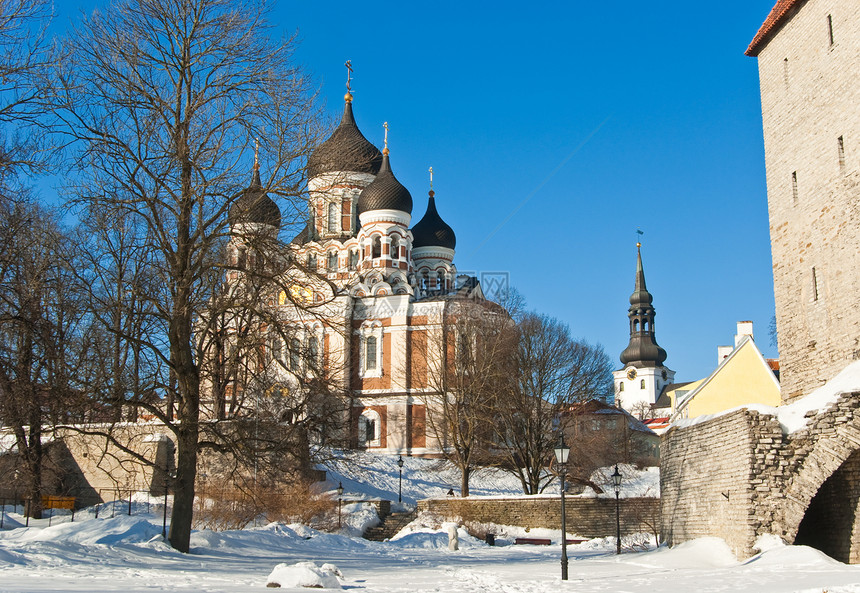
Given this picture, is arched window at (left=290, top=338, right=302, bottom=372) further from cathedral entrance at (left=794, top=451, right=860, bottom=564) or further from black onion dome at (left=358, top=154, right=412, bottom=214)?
black onion dome at (left=358, top=154, right=412, bottom=214)

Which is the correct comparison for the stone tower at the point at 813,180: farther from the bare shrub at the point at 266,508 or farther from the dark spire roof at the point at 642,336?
the dark spire roof at the point at 642,336

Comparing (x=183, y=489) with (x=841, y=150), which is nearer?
(x=183, y=489)

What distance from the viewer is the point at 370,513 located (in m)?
28.9

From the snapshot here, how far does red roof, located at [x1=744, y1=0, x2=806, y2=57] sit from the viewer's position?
19297 mm

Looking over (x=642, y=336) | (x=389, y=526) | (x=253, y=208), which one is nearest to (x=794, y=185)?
(x=253, y=208)

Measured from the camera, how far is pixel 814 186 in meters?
18.0

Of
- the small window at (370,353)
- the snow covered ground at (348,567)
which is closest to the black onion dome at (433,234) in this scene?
the small window at (370,353)

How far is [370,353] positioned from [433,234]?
8934 millimetres

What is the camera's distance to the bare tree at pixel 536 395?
3394 centimetres

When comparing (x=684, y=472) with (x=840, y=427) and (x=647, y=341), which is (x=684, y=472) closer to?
(x=840, y=427)

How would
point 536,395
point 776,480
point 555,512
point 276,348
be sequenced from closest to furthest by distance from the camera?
point 776,480 → point 276,348 → point 555,512 → point 536,395

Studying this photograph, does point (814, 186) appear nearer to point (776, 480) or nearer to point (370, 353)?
point (776, 480)

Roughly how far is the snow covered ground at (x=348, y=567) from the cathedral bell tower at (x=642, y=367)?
7114cm

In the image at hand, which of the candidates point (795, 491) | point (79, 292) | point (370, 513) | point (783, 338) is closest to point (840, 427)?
point (795, 491)
